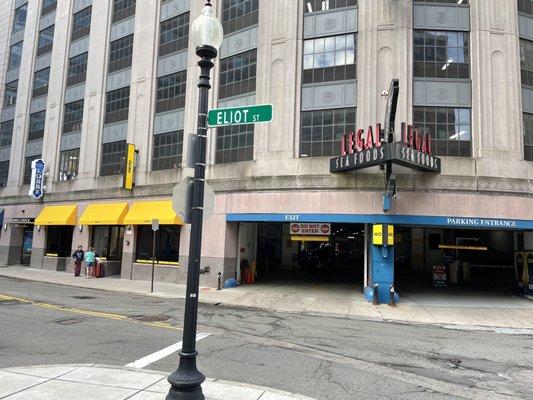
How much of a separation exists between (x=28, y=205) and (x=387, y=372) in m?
32.4

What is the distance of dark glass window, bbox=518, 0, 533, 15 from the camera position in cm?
2116

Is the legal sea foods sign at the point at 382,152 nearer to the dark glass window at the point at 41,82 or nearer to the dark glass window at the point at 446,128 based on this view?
the dark glass window at the point at 446,128

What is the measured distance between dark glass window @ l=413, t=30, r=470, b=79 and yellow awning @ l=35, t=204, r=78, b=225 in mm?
22263

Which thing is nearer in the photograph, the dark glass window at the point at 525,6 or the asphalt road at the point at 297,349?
the asphalt road at the point at 297,349

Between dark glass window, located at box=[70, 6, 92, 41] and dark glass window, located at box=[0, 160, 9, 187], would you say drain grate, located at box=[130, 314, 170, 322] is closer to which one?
dark glass window, located at box=[70, 6, 92, 41]

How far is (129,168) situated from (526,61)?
69.5 ft

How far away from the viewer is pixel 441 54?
A: 67.6ft

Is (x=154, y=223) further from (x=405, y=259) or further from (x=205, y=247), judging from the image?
(x=405, y=259)

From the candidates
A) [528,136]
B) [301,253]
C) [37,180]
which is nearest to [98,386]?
[528,136]

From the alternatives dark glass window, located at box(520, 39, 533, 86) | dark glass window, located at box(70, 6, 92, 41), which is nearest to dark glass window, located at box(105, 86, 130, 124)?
dark glass window, located at box(70, 6, 92, 41)

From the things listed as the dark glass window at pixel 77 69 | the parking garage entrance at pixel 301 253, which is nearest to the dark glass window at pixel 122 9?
the dark glass window at pixel 77 69

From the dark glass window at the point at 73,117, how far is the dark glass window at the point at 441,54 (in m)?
22.4

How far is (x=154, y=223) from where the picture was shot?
1986 centimetres

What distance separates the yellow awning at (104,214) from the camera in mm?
26125
